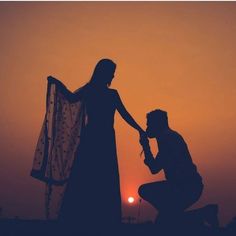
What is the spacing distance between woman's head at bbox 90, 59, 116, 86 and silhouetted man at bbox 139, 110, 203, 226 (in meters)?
1.10

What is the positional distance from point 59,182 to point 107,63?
2527mm

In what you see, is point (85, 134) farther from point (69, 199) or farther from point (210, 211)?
point (210, 211)

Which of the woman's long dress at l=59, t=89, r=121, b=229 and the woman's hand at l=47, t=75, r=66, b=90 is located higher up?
the woman's hand at l=47, t=75, r=66, b=90

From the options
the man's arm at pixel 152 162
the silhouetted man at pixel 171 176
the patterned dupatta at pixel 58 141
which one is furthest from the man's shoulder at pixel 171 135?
the patterned dupatta at pixel 58 141

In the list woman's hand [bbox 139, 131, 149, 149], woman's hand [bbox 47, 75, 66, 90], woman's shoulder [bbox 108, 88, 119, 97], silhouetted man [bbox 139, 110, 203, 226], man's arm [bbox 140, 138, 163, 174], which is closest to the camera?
silhouetted man [bbox 139, 110, 203, 226]

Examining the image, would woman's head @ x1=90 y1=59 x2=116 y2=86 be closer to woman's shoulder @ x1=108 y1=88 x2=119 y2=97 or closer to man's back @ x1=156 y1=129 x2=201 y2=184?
woman's shoulder @ x1=108 y1=88 x2=119 y2=97

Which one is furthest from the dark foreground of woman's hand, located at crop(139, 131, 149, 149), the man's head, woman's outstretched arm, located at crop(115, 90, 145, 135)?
woman's outstretched arm, located at crop(115, 90, 145, 135)

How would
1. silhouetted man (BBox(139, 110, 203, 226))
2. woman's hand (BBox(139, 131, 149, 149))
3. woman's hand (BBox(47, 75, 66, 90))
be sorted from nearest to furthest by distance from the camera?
silhouetted man (BBox(139, 110, 203, 226)) → woman's hand (BBox(139, 131, 149, 149)) → woman's hand (BBox(47, 75, 66, 90))

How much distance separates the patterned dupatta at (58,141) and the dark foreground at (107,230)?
1.09 metres

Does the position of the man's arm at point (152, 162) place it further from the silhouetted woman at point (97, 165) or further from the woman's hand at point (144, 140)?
the silhouetted woman at point (97, 165)

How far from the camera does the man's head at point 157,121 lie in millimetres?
7484

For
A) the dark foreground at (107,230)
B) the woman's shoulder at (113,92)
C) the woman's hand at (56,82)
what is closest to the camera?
the dark foreground at (107,230)

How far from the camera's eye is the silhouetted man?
7.30m

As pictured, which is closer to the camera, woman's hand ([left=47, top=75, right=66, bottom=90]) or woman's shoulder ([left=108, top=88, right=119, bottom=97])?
woman's shoulder ([left=108, top=88, right=119, bottom=97])
